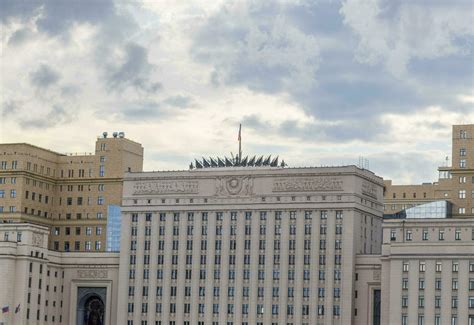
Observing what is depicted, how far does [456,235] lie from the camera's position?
190 meters

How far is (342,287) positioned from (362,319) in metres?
5.41

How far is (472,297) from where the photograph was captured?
187 m

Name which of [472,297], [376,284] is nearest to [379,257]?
[376,284]

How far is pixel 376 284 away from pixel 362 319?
17.9 ft

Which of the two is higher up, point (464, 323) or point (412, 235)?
point (412, 235)

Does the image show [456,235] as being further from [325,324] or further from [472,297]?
[325,324]

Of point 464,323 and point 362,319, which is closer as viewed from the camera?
point 464,323

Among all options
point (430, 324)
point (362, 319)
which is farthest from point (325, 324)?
point (430, 324)

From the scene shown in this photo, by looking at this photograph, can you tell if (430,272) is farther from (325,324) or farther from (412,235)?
(325,324)

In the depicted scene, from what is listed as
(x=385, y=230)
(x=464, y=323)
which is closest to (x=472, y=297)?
(x=464, y=323)

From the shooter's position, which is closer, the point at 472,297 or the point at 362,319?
the point at 472,297

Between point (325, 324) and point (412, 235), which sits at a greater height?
point (412, 235)

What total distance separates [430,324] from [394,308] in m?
5.73

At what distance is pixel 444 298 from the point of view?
188 metres
